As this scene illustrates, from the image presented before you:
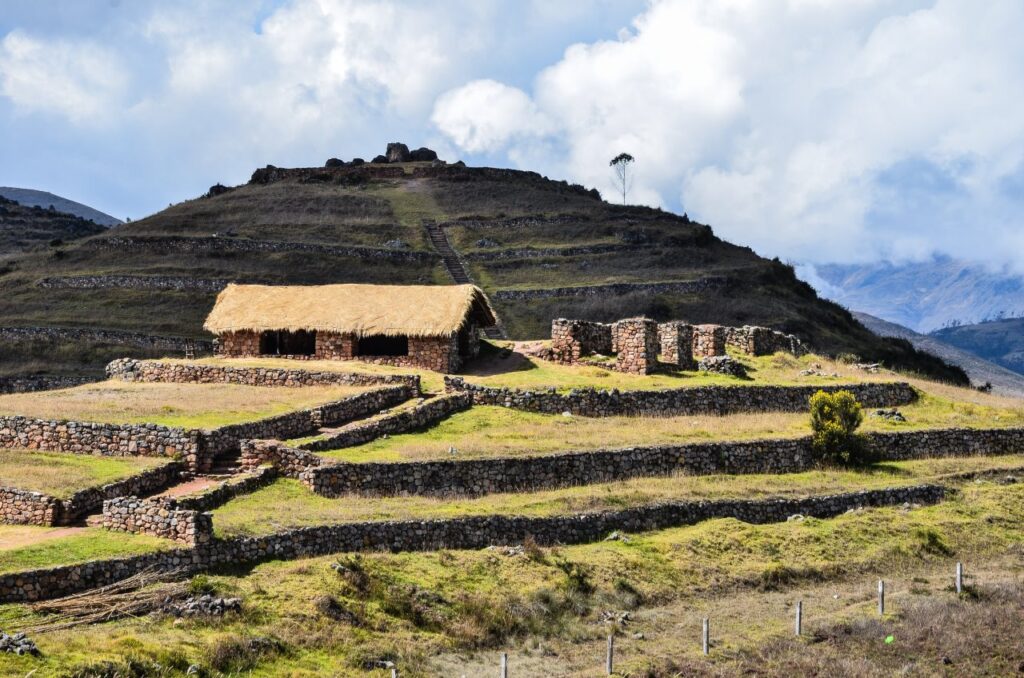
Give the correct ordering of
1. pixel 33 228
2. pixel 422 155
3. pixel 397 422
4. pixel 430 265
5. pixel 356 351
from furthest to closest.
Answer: pixel 422 155
pixel 33 228
pixel 430 265
pixel 356 351
pixel 397 422

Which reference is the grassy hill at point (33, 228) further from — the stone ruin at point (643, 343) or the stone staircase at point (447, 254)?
the stone ruin at point (643, 343)

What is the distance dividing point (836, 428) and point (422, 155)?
11086 cm

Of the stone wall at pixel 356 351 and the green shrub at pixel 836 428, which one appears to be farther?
the stone wall at pixel 356 351

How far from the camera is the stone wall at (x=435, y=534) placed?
17.1m

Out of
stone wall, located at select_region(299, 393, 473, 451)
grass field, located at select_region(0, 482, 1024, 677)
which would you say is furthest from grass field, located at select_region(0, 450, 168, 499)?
grass field, located at select_region(0, 482, 1024, 677)

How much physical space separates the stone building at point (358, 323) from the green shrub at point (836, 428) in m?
11.7

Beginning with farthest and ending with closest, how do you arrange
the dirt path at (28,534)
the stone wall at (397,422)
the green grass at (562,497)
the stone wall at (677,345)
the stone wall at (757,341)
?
the stone wall at (757,341)
the stone wall at (677,345)
the stone wall at (397,422)
the green grass at (562,497)
the dirt path at (28,534)

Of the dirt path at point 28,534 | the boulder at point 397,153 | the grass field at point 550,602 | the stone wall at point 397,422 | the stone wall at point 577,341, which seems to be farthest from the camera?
the boulder at point 397,153

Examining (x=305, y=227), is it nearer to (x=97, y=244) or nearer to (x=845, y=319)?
(x=97, y=244)

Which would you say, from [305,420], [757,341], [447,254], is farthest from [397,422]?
[447,254]

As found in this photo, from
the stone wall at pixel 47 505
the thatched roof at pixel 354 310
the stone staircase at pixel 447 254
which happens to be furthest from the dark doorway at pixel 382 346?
the stone staircase at pixel 447 254

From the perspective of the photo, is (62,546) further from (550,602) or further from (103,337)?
(103,337)

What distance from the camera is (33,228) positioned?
4471 inches

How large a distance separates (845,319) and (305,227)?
41182 millimetres
